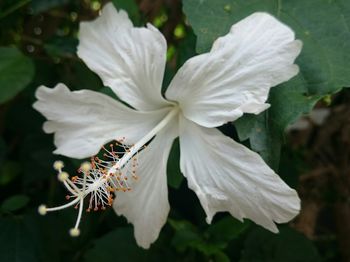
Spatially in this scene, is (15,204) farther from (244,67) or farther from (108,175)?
(244,67)

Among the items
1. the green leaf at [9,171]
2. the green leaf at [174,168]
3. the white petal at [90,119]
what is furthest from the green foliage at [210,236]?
the green leaf at [9,171]

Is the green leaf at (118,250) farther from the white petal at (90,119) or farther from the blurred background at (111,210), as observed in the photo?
the white petal at (90,119)

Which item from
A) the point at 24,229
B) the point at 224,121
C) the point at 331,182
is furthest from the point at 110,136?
the point at 331,182

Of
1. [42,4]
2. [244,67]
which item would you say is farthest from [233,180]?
[42,4]

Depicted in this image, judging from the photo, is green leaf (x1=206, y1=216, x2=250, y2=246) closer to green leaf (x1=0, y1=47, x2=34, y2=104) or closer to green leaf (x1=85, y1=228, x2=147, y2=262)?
green leaf (x1=85, y1=228, x2=147, y2=262)

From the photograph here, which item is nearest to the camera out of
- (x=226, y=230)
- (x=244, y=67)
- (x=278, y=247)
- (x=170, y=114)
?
(x=244, y=67)
